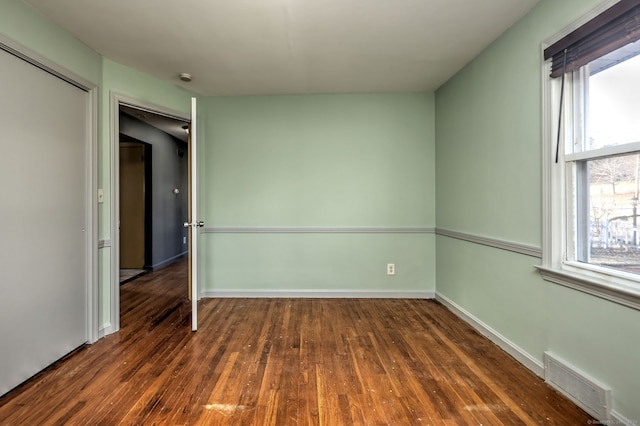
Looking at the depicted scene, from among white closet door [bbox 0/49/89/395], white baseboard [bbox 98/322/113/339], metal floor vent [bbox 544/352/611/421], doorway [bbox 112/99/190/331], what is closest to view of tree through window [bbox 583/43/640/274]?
metal floor vent [bbox 544/352/611/421]

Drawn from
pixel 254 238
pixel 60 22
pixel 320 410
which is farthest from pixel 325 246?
pixel 60 22

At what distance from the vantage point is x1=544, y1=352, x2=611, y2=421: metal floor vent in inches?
57.5

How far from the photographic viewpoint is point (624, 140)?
1.45 m

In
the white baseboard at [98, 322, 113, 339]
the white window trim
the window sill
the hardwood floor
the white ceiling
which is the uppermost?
the white ceiling

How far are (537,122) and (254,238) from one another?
9.14ft

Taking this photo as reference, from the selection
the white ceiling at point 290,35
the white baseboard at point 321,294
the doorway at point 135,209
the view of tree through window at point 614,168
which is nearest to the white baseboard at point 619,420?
the view of tree through window at point 614,168

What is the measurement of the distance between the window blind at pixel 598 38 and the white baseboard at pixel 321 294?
2440 mm

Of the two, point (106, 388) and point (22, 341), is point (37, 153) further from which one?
point (106, 388)

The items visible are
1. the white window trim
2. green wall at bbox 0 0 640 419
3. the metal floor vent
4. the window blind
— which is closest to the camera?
the window blind

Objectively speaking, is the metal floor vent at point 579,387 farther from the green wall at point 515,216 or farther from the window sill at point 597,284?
the window sill at point 597,284

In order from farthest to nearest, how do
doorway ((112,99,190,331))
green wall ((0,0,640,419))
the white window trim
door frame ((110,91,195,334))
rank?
1. doorway ((112,99,190,331))
2. green wall ((0,0,640,419))
3. door frame ((110,91,195,334))
4. the white window trim

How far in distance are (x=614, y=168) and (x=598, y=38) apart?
0.65m

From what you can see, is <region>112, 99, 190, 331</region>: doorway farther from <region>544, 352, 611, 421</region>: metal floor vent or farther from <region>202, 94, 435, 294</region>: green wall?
<region>544, 352, 611, 421</region>: metal floor vent

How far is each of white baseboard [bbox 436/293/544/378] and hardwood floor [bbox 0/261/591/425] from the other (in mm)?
58
